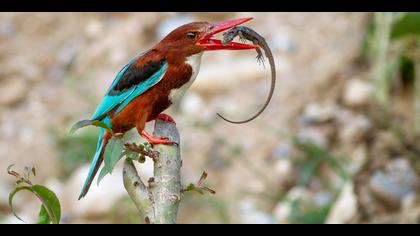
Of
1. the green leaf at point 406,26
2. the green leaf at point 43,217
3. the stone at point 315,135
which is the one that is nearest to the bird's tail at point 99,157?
the green leaf at point 43,217

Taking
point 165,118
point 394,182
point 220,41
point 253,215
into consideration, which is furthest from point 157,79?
point 253,215

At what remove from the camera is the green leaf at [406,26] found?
11.8 feet

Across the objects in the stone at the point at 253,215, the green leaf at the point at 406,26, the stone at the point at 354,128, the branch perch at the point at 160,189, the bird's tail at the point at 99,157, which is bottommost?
the branch perch at the point at 160,189

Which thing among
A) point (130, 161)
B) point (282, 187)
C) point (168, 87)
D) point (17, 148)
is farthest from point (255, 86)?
point (130, 161)

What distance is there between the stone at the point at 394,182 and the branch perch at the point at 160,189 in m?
2.22

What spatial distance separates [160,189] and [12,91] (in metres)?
4.01

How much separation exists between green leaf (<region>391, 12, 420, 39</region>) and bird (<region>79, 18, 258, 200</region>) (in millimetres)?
1962

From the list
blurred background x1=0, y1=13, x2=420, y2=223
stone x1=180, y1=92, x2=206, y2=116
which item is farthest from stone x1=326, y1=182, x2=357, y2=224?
stone x1=180, y1=92, x2=206, y2=116

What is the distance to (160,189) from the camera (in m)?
1.23

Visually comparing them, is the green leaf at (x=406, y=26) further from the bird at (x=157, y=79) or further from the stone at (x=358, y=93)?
the bird at (x=157, y=79)

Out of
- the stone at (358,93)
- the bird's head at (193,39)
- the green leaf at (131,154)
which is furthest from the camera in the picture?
the stone at (358,93)

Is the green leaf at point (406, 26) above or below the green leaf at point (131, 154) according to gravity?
above

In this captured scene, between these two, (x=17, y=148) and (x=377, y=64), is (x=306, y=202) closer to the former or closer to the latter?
(x=377, y=64)

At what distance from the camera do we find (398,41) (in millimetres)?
4102
